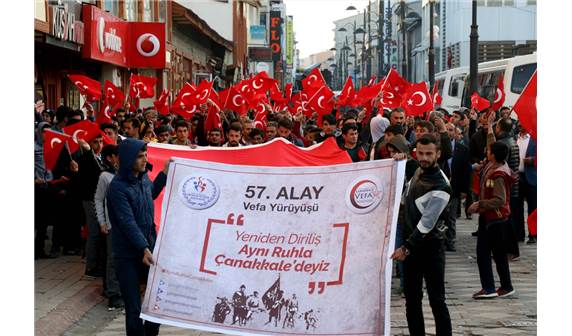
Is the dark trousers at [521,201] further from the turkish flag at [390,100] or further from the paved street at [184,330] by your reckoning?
the turkish flag at [390,100]

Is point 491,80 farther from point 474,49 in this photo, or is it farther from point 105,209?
point 105,209

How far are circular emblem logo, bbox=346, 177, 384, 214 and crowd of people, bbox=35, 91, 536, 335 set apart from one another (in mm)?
294

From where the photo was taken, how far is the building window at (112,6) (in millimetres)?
26125

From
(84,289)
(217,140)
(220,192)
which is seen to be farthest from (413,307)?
(217,140)

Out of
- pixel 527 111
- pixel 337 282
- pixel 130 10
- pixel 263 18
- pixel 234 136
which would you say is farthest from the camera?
pixel 263 18

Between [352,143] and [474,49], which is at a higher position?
[474,49]

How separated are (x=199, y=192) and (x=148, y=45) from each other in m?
21.0

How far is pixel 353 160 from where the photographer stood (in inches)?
442

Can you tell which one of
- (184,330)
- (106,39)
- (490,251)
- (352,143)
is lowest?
(184,330)

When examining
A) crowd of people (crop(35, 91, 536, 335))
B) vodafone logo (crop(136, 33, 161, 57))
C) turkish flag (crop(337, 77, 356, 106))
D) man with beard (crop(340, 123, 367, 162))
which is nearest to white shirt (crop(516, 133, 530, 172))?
crowd of people (crop(35, 91, 536, 335))

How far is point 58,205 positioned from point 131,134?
122 centimetres

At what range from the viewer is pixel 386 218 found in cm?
684

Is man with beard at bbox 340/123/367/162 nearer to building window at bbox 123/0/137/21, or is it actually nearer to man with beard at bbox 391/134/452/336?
man with beard at bbox 391/134/452/336

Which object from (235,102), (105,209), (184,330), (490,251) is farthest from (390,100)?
(184,330)
